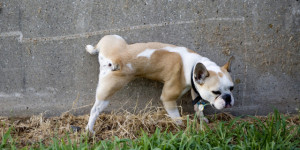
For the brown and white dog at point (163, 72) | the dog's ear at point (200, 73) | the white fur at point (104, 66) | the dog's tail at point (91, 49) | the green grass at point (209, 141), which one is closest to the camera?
the green grass at point (209, 141)

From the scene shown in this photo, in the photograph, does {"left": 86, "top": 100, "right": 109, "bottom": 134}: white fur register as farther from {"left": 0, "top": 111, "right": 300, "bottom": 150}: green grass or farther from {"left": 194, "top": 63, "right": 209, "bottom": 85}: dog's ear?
{"left": 194, "top": 63, "right": 209, "bottom": 85}: dog's ear

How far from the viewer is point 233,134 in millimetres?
3193

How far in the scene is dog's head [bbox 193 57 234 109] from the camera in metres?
3.48

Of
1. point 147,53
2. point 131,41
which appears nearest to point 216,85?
point 147,53

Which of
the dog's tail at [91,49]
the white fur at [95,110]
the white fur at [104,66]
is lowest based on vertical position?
the white fur at [95,110]

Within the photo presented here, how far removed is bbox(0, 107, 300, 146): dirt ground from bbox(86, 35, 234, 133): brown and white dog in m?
A: 0.17

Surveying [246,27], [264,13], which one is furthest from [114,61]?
[264,13]

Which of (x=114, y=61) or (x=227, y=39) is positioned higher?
(x=227, y=39)

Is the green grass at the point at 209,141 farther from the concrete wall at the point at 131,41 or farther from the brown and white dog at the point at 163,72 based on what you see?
the concrete wall at the point at 131,41

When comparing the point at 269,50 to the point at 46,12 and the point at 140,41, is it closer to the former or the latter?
the point at 140,41

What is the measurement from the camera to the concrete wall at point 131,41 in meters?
3.98

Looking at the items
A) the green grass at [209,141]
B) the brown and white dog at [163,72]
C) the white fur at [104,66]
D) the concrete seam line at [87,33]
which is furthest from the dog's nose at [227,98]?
the white fur at [104,66]

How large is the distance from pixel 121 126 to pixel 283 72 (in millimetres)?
2453

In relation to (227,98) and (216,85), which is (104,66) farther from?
(227,98)
